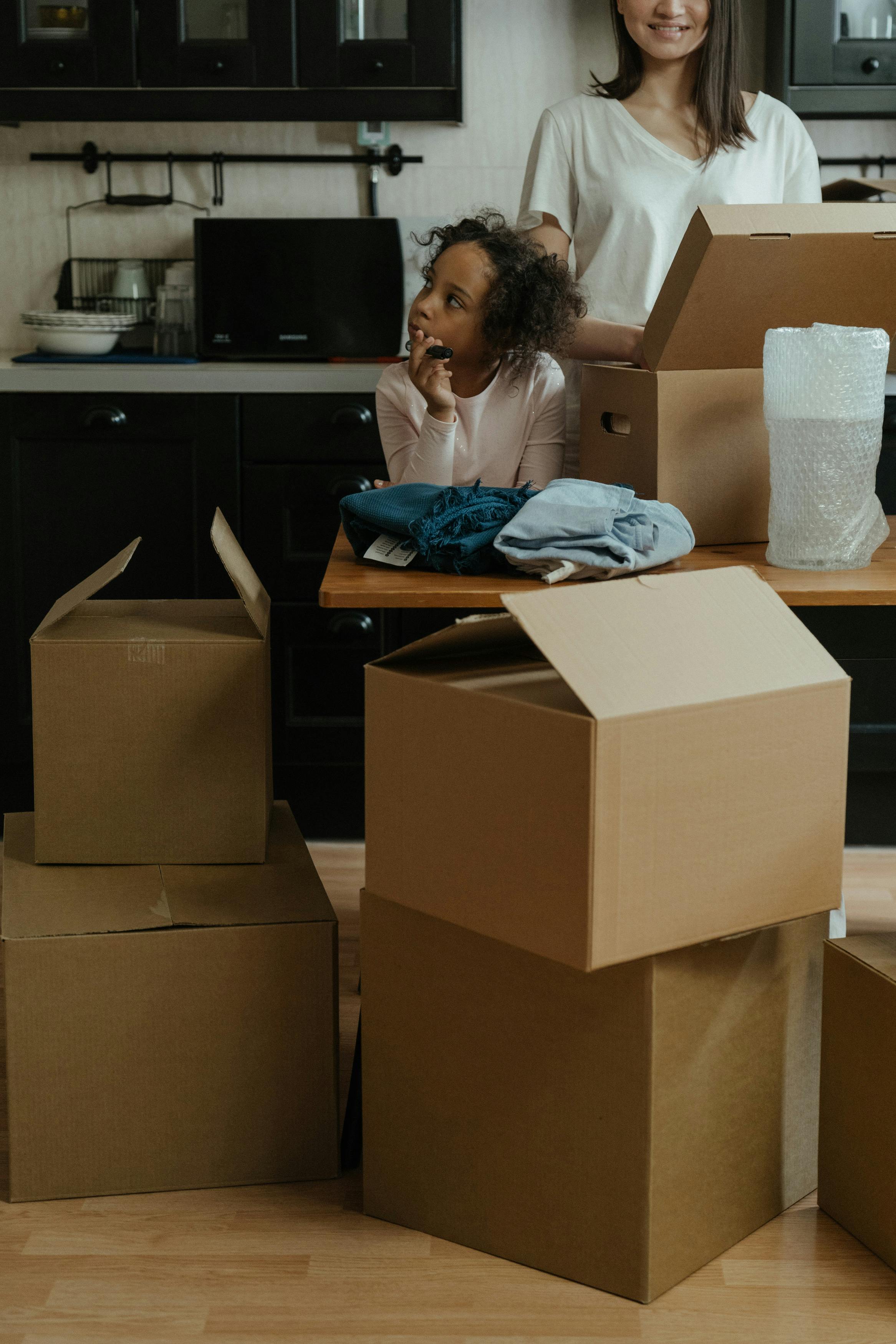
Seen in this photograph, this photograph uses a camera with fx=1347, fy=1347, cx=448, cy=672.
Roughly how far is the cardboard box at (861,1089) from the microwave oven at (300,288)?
71.3 inches

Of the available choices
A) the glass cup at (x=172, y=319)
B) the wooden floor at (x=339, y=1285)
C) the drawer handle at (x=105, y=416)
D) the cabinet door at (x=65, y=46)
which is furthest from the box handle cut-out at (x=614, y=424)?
the cabinet door at (x=65, y=46)

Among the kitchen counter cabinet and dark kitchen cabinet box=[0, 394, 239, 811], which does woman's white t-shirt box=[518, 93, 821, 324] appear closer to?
the kitchen counter cabinet

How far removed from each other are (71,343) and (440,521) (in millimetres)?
1756

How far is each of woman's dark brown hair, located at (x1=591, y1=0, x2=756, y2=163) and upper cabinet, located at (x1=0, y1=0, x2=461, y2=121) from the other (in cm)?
78

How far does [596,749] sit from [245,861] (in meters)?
0.62

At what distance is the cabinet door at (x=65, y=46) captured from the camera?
277 centimetres

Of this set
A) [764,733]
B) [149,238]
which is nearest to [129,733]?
[764,733]

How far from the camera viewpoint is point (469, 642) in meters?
1.27

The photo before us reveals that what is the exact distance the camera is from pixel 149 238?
123 inches

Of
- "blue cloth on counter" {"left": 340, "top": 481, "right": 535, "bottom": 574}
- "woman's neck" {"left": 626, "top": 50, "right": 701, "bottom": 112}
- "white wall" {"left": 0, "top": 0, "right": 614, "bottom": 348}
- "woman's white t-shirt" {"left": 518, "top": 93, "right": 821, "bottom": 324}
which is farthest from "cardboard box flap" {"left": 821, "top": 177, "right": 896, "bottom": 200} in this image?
"white wall" {"left": 0, "top": 0, "right": 614, "bottom": 348}

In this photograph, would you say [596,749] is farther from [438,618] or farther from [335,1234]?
[438,618]

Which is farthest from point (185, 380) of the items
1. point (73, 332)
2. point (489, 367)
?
point (489, 367)

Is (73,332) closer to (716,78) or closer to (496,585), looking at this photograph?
(716,78)

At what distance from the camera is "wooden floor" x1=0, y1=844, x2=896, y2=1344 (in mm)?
1265
